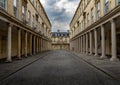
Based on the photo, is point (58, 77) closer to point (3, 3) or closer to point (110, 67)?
point (110, 67)

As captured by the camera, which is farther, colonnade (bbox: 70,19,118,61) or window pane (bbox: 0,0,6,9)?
colonnade (bbox: 70,19,118,61)

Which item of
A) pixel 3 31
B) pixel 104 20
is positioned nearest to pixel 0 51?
pixel 3 31

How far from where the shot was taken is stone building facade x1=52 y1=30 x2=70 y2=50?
96.2 meters

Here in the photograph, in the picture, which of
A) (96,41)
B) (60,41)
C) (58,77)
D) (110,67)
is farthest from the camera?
(60,41)

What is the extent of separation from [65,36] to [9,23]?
84.0 m

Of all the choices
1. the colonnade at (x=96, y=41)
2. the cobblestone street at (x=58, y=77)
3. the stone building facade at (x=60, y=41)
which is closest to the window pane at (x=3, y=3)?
the cobblestone street at (x=58, y=77)

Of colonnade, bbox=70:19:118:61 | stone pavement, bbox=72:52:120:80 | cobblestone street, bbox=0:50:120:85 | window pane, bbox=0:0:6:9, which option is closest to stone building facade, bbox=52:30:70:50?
colonnade, bbox=70:19:118:61

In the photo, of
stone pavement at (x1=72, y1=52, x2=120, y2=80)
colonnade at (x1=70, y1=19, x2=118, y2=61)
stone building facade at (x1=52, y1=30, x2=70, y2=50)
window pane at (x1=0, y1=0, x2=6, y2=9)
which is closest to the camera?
stone pavement at (x1=72, y1=52, x2=120, y2=80)

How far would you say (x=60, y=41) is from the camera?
98312 mm

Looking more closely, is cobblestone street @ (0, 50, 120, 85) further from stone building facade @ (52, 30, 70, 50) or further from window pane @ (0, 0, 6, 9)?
stone building facade @ (52, 30, 70, 50)

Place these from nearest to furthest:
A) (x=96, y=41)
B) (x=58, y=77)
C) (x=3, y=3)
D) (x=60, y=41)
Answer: (x=58, y=77)
(x=3, y=3)
(x=96, y=41)
(x=60, y=41)

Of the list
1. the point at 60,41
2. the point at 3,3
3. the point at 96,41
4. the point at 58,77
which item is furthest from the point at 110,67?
the point at 60,41

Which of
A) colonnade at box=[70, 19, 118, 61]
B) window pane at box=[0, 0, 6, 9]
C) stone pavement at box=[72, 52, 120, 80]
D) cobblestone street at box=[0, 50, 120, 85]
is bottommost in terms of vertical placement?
cobblestone street at box=[0, 50, 120, 85]

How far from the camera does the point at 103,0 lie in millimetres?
20625
